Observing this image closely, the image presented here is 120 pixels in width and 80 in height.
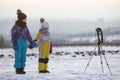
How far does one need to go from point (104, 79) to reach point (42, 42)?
2.77 meters

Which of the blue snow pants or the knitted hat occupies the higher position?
the knitted hat

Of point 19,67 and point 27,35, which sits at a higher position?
point 27,35

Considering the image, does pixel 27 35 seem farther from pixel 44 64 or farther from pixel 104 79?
pixel 104 79

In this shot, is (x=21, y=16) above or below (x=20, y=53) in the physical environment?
above

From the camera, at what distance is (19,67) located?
531 inches

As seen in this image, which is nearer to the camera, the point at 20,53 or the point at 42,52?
the point at 20,53

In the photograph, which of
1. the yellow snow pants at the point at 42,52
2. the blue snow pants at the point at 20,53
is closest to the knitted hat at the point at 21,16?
the blue snow pants at the point at 20,53

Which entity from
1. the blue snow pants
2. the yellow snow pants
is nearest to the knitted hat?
the blue snow pants

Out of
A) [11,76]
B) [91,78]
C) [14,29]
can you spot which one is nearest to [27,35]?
[14,29]

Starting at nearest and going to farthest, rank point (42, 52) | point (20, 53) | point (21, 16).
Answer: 1. point (20, 53)
2. point (21, 16)
3. point (42, 52)

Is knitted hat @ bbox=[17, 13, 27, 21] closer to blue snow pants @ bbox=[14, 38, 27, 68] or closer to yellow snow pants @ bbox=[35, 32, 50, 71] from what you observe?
blue snow pants @ bbox=[14, 38, 27, 68]

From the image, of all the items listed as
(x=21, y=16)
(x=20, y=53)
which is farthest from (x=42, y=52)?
(x=21, y=16)

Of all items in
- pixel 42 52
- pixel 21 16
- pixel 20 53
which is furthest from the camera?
pixel 42 52

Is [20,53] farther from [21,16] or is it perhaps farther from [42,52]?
[21,16]
